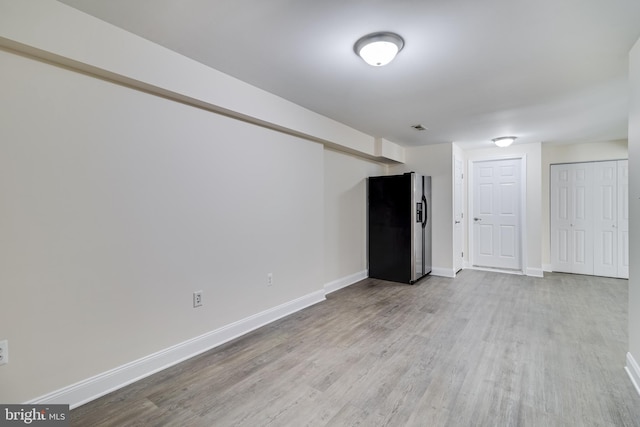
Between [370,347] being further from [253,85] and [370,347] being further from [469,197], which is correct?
[469,197]

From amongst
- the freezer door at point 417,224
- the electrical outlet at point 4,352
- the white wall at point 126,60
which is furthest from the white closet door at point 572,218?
the electrical outlet at point 4,352

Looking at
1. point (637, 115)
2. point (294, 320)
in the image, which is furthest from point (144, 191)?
point (637, 115)

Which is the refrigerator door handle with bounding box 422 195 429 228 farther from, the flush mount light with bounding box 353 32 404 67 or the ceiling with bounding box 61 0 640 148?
the flush mount light with bounding box 353 32 404 67

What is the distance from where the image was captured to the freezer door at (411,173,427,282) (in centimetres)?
460

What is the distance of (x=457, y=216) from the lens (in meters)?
5.33

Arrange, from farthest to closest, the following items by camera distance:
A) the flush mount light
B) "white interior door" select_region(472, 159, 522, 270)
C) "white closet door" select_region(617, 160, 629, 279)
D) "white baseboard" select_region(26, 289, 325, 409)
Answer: "white interior door" select_region(472, 159, 522, 270), "white closet door" select_region(617, 160, 629, 279), the flush mount light, "white baseboard" select_region(26, 289, 325, 409)

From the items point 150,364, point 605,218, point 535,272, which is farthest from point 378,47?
point 605,218

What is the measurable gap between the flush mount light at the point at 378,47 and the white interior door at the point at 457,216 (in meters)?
3.66

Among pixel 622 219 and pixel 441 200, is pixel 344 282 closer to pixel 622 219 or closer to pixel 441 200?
pixel 441 200

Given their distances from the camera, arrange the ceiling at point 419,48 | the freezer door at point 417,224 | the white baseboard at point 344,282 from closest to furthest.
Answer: the ceiling at point 419,48 < the white baseboard at point 344,282 < the freezer door at point 417,224

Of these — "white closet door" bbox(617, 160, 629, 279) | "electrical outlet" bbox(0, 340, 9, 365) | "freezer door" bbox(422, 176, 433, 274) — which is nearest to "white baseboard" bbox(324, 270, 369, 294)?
"freezer door" bbox(422, 176, 433, 274)

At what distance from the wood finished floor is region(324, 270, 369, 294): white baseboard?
671 millimetres

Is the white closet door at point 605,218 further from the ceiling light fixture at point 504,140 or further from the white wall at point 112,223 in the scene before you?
the white wall at point 112,223

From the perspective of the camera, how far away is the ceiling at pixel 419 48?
168 cm
